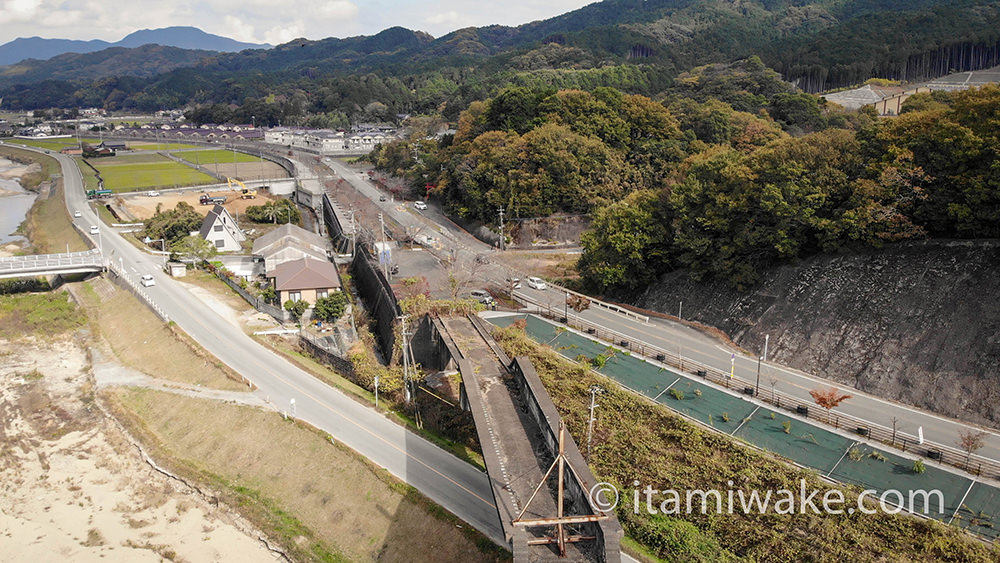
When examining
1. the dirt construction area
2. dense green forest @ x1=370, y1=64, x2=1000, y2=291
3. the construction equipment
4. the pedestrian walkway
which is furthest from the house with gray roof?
the construction equipment

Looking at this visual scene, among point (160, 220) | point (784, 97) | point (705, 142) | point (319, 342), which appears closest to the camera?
point (319, 342)

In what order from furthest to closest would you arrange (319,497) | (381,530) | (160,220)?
(160,220)
(319,497)
(381,530)

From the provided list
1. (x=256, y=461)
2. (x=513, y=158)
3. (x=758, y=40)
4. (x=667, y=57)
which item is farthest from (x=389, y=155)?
(x=758, y=40)

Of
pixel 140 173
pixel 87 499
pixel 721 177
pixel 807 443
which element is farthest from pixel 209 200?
pixel 807 443

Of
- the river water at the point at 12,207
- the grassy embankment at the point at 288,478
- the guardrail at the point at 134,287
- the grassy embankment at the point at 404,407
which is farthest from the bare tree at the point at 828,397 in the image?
the river water at the point at 12,207

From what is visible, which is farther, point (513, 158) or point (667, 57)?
point (667, 57)

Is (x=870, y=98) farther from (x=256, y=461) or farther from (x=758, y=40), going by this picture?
(x=758, y=40)

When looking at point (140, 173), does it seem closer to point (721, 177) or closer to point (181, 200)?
point (181, 200)
